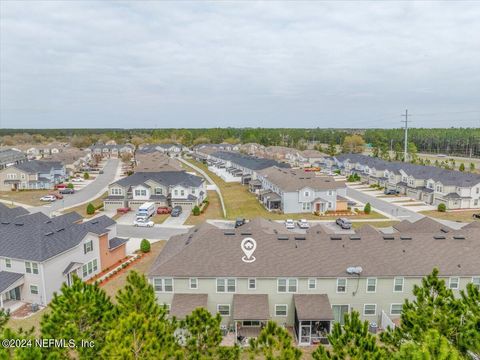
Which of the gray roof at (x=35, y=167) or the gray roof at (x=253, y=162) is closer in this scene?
the gray roof at (x=35, y=167)

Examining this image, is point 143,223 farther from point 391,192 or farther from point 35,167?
point 391,192

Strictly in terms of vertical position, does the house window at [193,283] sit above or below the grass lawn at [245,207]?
above

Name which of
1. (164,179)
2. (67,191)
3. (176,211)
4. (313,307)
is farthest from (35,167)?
(313,307)

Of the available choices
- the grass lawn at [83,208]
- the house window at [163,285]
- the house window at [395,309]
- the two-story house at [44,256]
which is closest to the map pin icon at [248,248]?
the house window at [163,285]

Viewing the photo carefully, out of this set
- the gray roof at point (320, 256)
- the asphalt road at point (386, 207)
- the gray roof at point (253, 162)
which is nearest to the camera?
the gray roof at point (320, 256)

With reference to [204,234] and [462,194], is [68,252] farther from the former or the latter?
[462,194]

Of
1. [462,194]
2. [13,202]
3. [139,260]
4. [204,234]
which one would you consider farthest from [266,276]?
[13,202]


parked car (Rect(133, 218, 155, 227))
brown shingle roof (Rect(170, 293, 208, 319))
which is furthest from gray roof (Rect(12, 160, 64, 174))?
brown shingle roof (Rect(170, 293, 208, 319))

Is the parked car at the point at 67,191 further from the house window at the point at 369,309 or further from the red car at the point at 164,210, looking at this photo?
the house window at the point at 369,309
